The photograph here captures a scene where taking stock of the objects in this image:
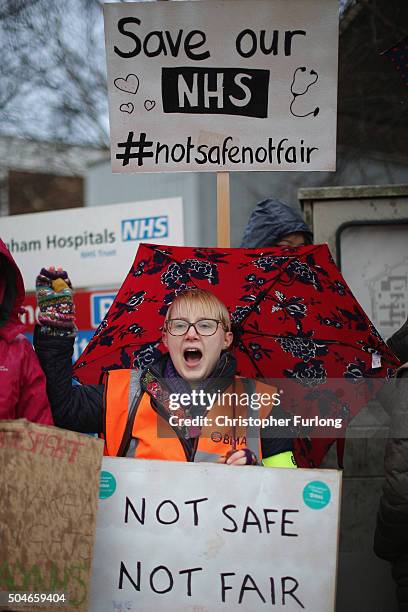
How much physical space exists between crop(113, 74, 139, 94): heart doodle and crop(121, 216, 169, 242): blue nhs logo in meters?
2.13

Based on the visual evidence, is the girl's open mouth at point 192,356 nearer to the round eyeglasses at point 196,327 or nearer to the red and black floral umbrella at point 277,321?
the round eyeglasses at point 196,327

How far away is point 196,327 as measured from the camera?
2537mm

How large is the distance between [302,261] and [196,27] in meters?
0.95

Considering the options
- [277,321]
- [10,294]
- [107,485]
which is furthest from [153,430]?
[277,321]

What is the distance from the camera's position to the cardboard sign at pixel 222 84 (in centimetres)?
298

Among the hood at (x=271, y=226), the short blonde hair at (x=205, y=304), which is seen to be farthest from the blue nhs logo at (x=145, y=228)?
the short blonde hair at (x=205, y=304)

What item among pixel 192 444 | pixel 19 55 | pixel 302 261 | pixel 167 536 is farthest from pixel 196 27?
pixel 19 55

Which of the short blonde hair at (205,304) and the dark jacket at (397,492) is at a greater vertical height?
the short blonde hair at (205,304)

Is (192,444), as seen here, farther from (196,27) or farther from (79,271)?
(79,271)

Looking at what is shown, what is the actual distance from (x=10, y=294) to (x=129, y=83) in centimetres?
97

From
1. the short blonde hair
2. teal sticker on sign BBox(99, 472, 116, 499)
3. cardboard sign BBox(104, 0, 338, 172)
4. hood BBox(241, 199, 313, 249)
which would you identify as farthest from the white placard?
teal sticker on sign BBox(99, 472, 116, 499)

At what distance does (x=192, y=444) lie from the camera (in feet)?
8.01

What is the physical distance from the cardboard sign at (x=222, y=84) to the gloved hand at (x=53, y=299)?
0.75m

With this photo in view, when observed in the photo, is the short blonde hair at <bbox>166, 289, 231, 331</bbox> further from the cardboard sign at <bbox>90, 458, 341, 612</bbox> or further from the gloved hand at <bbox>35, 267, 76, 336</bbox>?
the cardboard sign at <bbox>90, 458, 341, 612</bbox>
